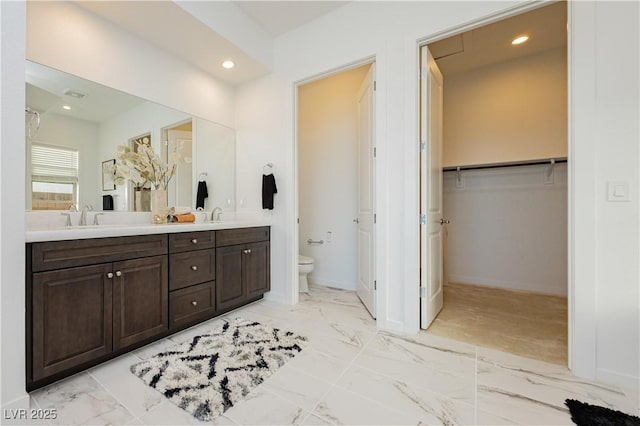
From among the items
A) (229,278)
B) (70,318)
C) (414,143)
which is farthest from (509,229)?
(70,318)

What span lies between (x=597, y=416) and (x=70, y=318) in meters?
2.66

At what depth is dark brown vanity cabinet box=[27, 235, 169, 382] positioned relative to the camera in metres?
1.35

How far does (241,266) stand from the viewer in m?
2.55

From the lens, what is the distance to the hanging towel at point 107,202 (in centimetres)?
216

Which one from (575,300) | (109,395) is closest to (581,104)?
(575,300)

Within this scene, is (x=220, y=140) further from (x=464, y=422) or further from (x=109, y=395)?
(x=464, y=422)

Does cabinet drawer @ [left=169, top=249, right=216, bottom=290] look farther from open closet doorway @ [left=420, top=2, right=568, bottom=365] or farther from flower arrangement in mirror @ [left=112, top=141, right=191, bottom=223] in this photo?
open closet doorway @ [left=420, top=2, right=568, bottom=365]

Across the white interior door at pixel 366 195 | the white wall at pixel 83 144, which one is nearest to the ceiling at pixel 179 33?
the white wall at pixel 83 144

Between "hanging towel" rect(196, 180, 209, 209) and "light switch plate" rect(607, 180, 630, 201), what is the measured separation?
3.16m

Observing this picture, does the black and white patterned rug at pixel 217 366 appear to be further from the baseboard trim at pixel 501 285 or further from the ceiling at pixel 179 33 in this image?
the baseboard trim at pixel 501 285

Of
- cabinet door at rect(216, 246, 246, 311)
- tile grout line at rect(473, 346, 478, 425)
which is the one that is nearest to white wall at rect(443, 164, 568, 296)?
tile grout line at rect(473, 346, 478, 425)

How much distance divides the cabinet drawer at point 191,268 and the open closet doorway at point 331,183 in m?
1.11

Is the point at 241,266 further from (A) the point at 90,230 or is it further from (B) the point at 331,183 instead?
(B) the point at 331,183

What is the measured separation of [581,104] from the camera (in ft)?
5.08
